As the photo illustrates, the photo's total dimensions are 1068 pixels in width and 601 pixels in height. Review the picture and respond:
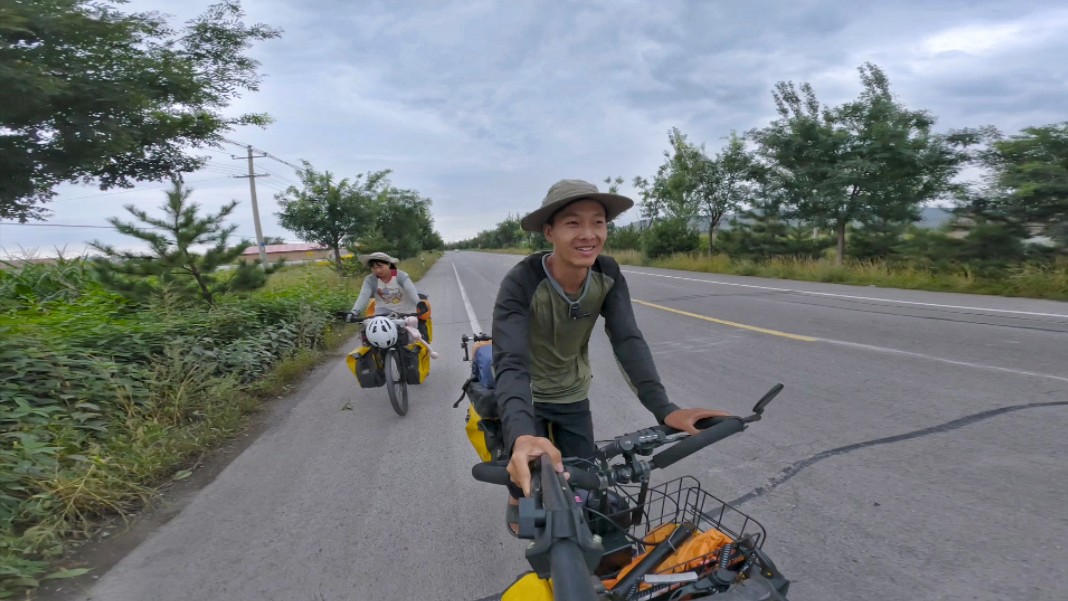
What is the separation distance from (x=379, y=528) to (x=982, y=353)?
6891 millimetres

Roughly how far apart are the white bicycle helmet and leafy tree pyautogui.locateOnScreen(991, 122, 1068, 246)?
13332 mm

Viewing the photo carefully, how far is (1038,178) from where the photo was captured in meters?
12.3

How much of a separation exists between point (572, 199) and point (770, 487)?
8.33 feet

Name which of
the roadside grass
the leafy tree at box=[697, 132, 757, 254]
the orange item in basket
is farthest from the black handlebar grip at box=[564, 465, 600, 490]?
the leafy tree at box=[697, 132, 757, 254]

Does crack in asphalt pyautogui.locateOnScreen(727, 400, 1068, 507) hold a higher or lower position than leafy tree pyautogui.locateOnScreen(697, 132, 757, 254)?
lower

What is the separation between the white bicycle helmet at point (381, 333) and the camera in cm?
587

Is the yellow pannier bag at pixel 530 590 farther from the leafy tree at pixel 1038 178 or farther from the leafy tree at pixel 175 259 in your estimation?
the leafy tree at pixel 1038 178

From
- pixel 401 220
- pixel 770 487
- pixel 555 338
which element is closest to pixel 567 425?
pixel 555 338

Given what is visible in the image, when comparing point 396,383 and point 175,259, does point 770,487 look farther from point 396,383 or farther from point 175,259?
point 175,259

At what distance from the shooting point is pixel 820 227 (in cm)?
1948

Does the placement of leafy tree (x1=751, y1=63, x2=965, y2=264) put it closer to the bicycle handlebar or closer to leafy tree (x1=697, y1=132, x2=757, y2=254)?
leafy tree (x1=697, y1=132, x2=757, y2=254)

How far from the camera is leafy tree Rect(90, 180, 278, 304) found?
25.6ft

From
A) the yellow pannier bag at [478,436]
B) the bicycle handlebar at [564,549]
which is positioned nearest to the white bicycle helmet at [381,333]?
the yellow pannier bag at [478,436]

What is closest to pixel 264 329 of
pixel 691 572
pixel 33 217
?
pixel 33 217
